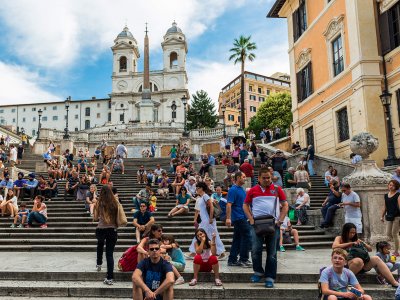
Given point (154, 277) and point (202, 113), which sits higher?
point (202, 113)

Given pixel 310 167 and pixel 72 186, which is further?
pixel 310 167

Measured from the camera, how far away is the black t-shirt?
16.4 ft

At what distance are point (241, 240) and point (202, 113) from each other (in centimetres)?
5970

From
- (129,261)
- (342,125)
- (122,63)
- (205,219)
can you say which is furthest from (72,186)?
(122,63)

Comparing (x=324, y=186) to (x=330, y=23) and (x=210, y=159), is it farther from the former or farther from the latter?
(x=330, y=23)

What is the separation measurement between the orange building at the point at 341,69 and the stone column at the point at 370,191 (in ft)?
23.9

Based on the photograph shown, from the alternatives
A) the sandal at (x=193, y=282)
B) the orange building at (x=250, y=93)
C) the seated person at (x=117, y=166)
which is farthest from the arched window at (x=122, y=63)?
the sandal at (x=193, y=282)

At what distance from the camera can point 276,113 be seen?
6050 cm

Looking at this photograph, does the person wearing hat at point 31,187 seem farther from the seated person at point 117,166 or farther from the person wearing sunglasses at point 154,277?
the person wearing sunglasses at point 154,277

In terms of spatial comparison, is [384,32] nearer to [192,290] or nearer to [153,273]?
[192,290]

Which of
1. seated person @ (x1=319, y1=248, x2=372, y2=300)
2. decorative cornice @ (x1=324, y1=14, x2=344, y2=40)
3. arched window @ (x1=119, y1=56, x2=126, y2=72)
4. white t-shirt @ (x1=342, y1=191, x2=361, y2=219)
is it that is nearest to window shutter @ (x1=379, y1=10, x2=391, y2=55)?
decorative cornice @ (x1=324, y1=14, x2=344, y2=40)

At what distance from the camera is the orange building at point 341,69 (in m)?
16.7

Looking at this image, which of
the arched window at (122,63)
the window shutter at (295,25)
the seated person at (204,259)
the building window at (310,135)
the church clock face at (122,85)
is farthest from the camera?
the arched window at (122,63)

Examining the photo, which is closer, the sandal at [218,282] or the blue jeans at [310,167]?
the sandal at [218,282]
